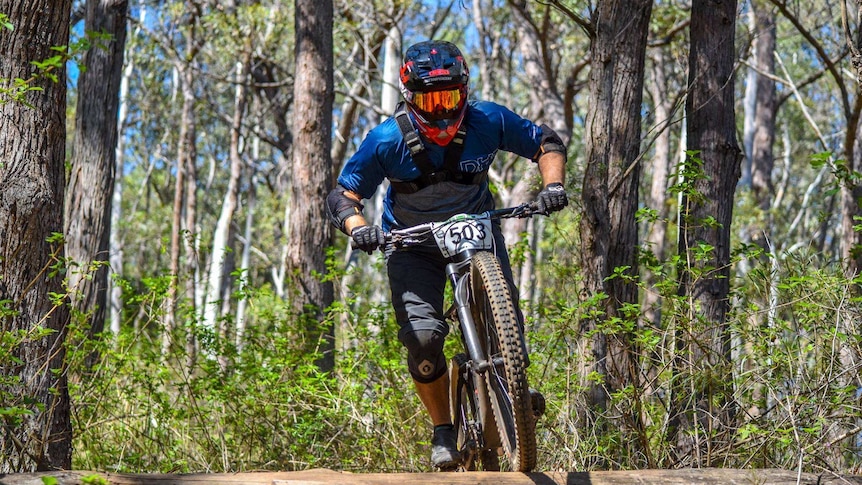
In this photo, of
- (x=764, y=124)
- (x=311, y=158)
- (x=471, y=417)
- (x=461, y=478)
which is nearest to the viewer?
(x=461, y=478)

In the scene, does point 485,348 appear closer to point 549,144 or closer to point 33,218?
point 549,144

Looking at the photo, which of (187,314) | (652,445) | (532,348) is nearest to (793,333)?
(652,445)

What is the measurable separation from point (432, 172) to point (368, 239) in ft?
2.26

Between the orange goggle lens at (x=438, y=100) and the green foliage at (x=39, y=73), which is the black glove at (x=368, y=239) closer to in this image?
the orange goggle lens at (x=438, y=100)

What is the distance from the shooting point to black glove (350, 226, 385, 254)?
464cm

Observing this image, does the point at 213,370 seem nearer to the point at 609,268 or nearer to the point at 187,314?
the point at 187,314

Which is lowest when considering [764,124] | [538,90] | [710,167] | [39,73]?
[710,167]

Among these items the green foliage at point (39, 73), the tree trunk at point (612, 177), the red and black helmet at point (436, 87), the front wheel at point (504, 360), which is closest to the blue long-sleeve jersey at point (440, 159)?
the red and black helmet at point (436, 87)

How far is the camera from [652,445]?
5.85 m

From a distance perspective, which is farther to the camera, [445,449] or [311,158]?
[311,158]

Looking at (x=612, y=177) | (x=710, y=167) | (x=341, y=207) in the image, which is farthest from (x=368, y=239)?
(x=710, y=167)

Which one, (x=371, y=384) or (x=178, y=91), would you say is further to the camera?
(x=178, y=91)

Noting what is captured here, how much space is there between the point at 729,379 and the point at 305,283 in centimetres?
490

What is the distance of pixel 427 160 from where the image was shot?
5090 mm
